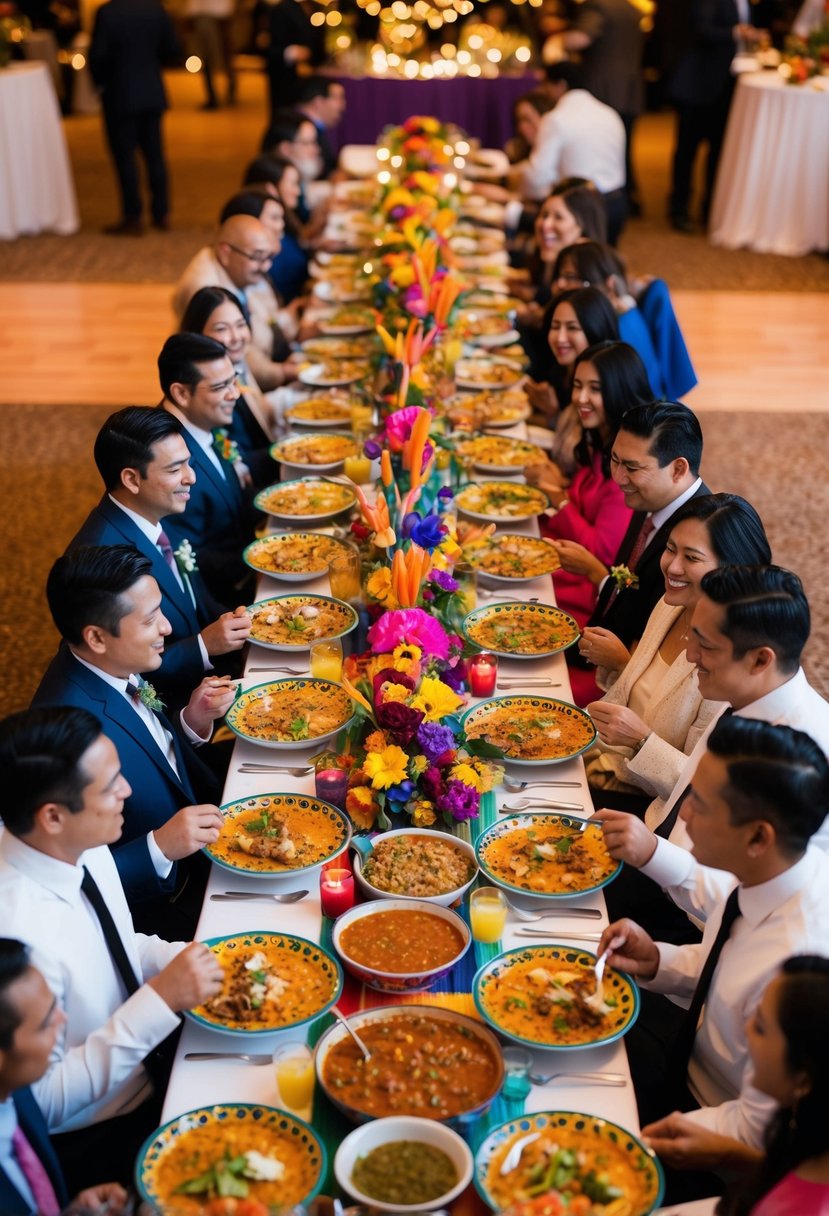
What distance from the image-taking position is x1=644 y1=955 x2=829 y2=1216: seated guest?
1.62m

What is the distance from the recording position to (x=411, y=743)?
2.42 metres

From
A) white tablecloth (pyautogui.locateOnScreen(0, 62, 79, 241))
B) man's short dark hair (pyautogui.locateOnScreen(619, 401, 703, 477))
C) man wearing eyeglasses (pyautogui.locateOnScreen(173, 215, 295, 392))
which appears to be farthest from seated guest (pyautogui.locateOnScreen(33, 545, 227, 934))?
white tablecloth (pyautogui.locateOnScreen(0, 62, 79, 241))

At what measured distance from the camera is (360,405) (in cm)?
425

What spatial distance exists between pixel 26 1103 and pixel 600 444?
101 inches

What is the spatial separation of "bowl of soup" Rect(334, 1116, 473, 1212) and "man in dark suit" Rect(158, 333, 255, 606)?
7.01 ft

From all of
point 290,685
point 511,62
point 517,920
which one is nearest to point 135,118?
point 511,62

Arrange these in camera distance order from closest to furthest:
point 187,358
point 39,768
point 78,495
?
1. point 39,768
2. point 187,358
3. point 78,495

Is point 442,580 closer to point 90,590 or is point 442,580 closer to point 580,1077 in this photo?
point 90,590

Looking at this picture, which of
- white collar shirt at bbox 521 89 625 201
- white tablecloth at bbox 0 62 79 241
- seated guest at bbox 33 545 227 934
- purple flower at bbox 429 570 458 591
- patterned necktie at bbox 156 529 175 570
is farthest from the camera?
white tablecloth at bbox 0 62 79 241

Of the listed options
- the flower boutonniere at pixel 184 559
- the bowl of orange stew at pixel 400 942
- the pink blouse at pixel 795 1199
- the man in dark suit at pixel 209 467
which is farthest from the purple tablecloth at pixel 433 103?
the pink blouse at pixel 795 1199

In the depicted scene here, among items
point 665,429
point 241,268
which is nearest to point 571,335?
point 665,429

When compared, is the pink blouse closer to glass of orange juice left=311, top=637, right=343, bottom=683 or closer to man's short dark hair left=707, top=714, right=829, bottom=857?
man's short dark hair left=707, top=714, right=829, bottom=857

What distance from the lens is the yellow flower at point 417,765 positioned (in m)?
2.39

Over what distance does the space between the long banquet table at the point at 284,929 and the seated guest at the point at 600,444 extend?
23.7 inches
